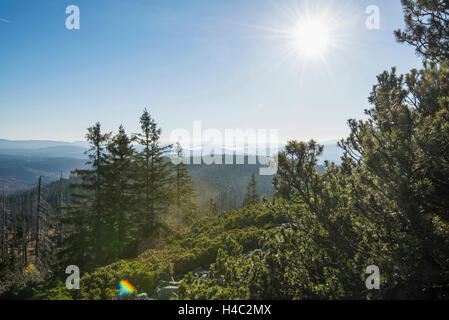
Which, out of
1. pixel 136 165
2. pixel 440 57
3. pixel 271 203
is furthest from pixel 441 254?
pixel 136 165

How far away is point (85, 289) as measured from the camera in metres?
6.79

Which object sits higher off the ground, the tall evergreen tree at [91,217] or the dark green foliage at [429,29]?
the dark green foliage at [429,29]

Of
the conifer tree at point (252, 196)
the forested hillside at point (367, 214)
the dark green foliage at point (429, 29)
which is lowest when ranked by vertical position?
the conifer tree at point (252, 196)

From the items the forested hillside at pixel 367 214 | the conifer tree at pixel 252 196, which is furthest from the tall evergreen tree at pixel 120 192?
the conifer tree at pixel 252 196

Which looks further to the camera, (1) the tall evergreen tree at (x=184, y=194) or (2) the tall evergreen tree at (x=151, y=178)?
(1) the tall evergreen tree at (x=184, y=194)

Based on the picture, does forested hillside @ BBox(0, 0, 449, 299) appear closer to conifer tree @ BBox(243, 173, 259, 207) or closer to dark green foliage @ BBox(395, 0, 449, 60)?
dark green foliage @ BBox(395, 0, 449, 60)

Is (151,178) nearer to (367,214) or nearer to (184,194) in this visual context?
(184,194)

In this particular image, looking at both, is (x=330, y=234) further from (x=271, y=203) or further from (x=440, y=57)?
(x=440, y=57)

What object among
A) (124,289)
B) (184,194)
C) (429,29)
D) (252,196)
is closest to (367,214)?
(429,29)

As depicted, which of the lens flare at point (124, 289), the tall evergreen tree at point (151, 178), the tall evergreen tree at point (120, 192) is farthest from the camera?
the tall evergreen tree at point (151, 178)

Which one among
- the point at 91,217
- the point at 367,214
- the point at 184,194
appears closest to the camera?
the point at 367,214

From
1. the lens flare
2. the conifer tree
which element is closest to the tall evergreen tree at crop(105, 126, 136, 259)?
the lens flare

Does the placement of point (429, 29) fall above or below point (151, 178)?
above

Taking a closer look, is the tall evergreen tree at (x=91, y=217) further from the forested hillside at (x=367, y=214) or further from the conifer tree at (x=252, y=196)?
the conifer tree at (x=252, y=196)
